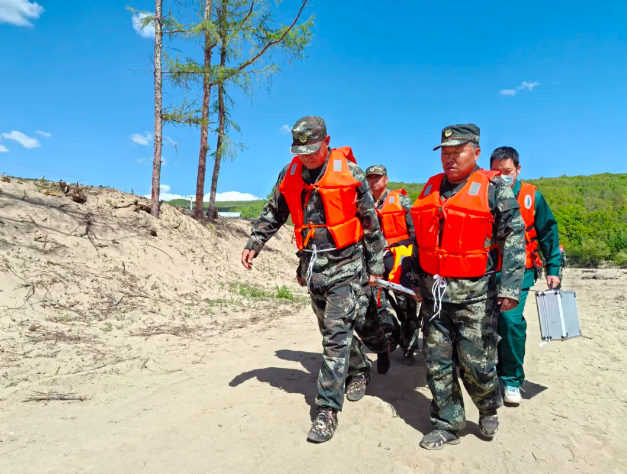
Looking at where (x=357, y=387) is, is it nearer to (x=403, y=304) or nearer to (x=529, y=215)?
(x=403, y=304)

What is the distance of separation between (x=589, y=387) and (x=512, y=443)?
5.68 ft

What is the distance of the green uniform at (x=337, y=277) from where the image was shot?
348 centimetres

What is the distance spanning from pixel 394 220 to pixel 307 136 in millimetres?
2064

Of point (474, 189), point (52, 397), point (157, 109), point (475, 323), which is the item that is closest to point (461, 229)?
point (474, 189)

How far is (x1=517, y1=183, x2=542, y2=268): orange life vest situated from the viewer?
416cm

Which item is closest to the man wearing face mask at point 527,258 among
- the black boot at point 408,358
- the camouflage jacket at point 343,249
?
the black boot at point 408,358

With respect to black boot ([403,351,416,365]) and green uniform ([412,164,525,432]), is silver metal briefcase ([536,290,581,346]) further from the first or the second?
black boot ([403,351,416,365])

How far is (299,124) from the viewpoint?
3652 millimetres

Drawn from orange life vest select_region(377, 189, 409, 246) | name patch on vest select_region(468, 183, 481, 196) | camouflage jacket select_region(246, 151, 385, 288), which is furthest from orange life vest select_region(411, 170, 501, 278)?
orange life vest select_region(377, 189, 409, 246)

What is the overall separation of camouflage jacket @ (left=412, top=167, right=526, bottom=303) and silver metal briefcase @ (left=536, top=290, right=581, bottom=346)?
3.29 ft

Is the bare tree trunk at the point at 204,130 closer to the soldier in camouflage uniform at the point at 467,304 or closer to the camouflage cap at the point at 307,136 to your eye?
the camouflage cap at the point at 307,136

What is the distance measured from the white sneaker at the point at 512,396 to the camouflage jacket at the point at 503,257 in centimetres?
132

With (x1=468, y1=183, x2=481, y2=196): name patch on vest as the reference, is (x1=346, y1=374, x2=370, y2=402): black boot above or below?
below

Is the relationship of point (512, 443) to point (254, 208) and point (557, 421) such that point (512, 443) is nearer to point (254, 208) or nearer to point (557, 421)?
point (557, 421)
